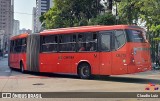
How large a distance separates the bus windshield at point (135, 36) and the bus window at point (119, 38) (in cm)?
28

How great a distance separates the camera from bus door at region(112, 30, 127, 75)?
17.4 m

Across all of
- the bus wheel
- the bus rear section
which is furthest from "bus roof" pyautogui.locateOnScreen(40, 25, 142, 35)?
the bus wheel

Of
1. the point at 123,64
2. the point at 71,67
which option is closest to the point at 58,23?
the point at 71,67

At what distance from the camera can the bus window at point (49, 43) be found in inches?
842

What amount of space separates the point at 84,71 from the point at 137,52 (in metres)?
3.64

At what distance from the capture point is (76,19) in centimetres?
4581

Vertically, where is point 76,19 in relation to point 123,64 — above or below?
above

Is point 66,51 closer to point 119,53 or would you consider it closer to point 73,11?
point 119,53

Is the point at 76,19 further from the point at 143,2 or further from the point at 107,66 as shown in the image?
the point at 107,66

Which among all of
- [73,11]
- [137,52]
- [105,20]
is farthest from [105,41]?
[73,11]

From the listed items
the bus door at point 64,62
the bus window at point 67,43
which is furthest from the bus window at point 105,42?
the bus door at point 64,62

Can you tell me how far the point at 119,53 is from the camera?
57.6ft

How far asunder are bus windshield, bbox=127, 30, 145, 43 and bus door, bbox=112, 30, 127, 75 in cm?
28

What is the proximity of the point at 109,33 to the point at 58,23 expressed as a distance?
1080 inches
